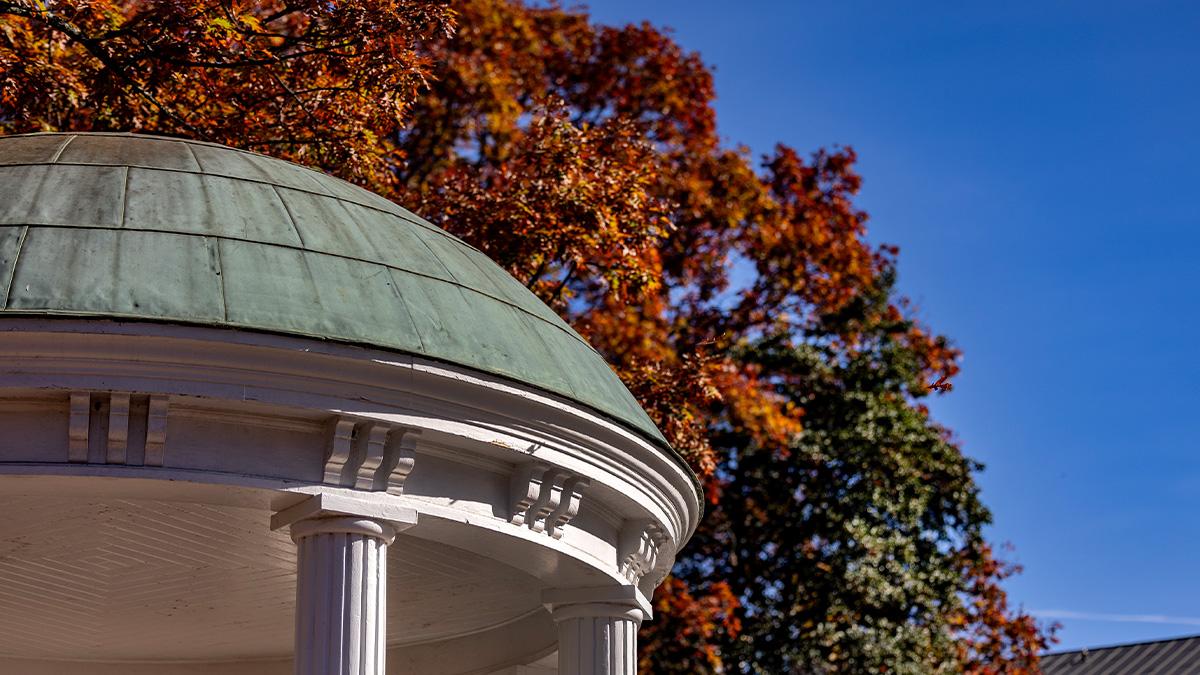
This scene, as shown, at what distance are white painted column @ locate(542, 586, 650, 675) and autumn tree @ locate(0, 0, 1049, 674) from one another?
34.0ft

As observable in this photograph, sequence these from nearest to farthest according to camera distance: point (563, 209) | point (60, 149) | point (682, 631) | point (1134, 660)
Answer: point (60, 149), point (563, 209), point (682, 631), point (1134, 660)

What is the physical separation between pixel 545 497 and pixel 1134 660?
41614 mm

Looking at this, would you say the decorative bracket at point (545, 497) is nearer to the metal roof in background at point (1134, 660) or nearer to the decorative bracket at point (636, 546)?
the decorative bracket at point (636, 546)

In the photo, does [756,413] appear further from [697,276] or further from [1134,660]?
[1134,660]

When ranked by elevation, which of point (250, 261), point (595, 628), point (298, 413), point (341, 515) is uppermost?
point (250, 261)

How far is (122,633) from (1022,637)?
2410cm

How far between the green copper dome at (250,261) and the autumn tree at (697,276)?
8.83m

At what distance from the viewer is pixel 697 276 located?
3559 centimetres

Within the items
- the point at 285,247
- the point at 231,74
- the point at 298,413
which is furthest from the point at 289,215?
the point at 231,74

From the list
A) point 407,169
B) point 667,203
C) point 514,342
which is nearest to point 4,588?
point 514,342

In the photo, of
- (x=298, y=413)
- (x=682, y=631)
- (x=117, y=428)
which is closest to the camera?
(x=117, y=428)

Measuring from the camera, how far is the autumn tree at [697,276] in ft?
75.0

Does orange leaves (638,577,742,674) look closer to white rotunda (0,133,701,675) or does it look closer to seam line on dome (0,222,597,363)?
white rotunda (0,133,701,675)

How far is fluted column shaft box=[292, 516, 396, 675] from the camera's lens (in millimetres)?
10805
